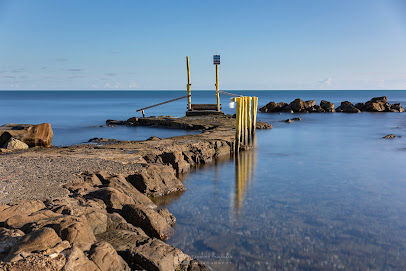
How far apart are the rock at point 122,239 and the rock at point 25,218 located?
3.09ft

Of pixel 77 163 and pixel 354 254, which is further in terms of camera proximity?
pixel 77 163

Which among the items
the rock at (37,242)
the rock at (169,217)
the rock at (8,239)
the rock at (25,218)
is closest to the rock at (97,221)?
the rock at (25,218)

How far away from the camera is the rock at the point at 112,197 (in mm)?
8266

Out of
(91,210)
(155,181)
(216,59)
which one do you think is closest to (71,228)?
(91,210)

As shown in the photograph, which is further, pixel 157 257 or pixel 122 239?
pixel 122 239

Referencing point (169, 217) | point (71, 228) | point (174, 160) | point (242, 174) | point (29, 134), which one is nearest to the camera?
point (71, 228)

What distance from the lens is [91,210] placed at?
24.0ft

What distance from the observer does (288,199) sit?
1193 cm

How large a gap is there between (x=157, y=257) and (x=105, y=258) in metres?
0.97

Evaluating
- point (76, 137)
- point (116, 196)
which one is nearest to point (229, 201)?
point (116, 196)

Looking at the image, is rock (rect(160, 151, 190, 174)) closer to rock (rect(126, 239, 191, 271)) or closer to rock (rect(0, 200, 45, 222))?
rock (rect(0, 200, 45, 222))

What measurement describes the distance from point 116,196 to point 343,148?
17507 millimetres

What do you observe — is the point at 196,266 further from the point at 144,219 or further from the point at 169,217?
the point at 169,217

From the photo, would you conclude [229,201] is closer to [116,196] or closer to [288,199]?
[288,199]
